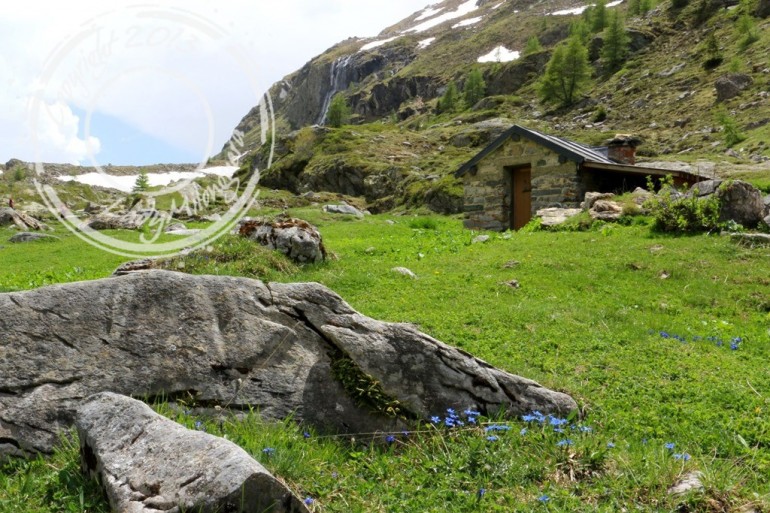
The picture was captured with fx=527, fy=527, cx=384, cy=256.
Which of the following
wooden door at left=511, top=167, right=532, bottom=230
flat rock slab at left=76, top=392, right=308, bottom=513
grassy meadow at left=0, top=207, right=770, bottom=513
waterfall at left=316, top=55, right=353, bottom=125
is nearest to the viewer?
flat rock slab at left=76, top=392, right=308, bottom=513

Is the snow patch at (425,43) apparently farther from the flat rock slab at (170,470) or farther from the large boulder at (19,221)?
the flat rock slab at (170,470)

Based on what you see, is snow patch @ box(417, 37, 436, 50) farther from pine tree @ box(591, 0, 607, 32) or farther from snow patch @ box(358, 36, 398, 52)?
pine tree @ box(591, 0, 607, 32)

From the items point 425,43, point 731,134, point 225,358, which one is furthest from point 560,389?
point 425,43

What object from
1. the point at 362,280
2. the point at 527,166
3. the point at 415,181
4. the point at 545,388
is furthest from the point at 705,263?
the point at 415,181

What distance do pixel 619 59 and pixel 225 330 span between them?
8552cm

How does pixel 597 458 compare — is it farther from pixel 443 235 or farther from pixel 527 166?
pixel 527 166

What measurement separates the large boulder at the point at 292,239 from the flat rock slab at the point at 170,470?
9.73 m

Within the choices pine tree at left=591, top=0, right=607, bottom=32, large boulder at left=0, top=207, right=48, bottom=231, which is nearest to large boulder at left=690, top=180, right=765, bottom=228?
large boulder at left=0, top=207, right=48, bottom=231

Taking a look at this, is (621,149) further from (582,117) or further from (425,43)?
(425,43)

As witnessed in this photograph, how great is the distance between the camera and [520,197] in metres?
25.0

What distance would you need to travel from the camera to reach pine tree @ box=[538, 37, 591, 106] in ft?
236

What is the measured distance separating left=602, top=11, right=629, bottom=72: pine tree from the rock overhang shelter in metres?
58.9

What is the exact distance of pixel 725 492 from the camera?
11.0 feet

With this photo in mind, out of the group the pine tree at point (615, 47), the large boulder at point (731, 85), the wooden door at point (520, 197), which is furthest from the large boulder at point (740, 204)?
the pine tree at point (615, 47)
